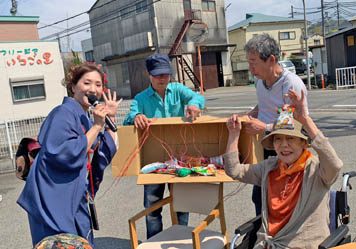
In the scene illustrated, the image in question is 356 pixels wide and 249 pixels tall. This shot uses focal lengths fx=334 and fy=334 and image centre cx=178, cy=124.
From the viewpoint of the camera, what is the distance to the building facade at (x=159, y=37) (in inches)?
942

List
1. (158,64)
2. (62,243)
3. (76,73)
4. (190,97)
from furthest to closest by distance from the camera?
1. (190,97)
2. (158,64)
3. (76,73)
4. (62,243)

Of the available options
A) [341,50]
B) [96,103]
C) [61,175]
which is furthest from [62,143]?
[341,50]

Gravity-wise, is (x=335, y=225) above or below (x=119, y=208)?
above

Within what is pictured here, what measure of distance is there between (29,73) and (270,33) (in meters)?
21.6

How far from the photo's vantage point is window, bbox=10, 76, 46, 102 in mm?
16855

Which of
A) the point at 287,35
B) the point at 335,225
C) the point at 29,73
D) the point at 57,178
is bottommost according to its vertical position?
the point at 335,225

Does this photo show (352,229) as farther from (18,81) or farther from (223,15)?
(223,15)

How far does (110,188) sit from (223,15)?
2387 centimetres

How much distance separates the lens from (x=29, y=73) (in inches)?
678

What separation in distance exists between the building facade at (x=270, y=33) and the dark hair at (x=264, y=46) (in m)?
26.6

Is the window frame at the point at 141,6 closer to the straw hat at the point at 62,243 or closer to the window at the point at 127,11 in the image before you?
the window at the point at 127,11

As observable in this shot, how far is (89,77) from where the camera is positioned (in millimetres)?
2115

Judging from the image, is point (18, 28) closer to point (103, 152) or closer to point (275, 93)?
point (103, 152)

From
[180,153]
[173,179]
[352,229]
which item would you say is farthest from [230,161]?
[352,229]
